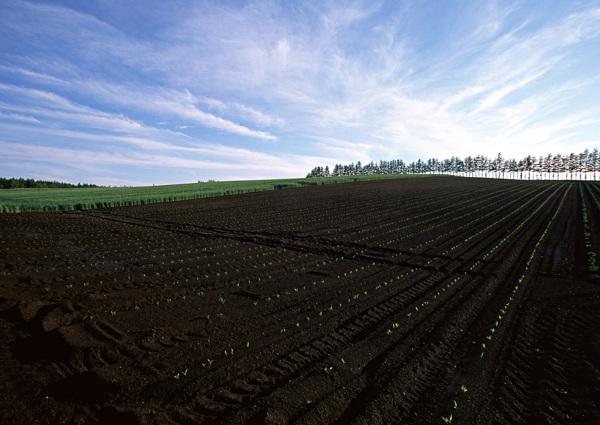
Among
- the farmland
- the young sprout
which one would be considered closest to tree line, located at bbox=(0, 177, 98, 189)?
the farmland

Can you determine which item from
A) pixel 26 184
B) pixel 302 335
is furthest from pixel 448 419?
pixel 26 184

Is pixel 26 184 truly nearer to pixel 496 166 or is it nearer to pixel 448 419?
pixel 448 419

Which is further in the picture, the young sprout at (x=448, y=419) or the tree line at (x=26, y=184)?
the tree line at (x=26, y=184)

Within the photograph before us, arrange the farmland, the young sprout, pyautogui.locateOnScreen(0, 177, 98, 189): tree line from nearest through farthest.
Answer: the young sprout, the farmland, pyautogui.locateOnScreen(0, 177, 98, 189): tree line

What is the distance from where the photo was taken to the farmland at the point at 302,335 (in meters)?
3.55

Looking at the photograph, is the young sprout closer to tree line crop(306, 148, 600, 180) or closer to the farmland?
the farmland

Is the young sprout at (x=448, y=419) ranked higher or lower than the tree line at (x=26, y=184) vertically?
lower

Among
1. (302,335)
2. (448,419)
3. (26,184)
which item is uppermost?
(26,184)

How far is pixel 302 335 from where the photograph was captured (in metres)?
5.14

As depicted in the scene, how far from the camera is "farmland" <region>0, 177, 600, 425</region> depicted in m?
3.55

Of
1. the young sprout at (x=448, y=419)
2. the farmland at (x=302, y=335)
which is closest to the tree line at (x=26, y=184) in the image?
the farmland at (x=302, y=335)

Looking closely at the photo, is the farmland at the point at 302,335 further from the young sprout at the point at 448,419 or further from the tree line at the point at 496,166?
the tree line at the point at 496,166

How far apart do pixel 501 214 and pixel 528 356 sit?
64.0 feet

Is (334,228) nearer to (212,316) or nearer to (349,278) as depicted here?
(349,278)
